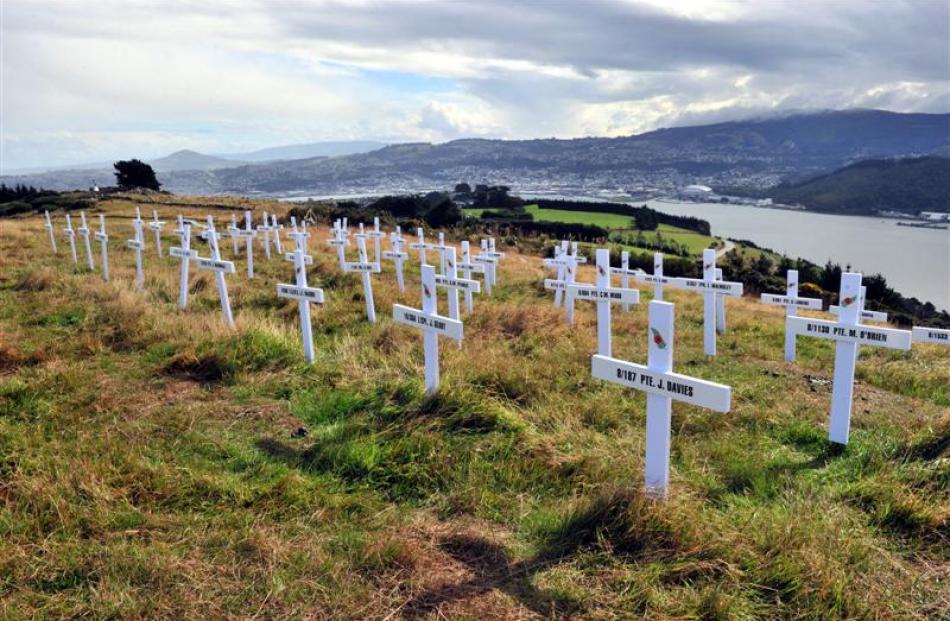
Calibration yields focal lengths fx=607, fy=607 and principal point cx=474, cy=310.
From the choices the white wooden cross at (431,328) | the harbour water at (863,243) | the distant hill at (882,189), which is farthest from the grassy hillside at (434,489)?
the distant hill at (882,189)

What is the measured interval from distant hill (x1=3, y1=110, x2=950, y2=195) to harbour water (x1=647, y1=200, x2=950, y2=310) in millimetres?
47181

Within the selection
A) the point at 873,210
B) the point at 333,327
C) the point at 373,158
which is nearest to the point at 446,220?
the point at 333,327

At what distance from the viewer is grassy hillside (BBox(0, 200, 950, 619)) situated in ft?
10.2

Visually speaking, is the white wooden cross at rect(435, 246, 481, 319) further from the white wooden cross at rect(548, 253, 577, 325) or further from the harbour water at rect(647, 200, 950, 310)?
the harbour water at rect(647, 200, 950, 310)

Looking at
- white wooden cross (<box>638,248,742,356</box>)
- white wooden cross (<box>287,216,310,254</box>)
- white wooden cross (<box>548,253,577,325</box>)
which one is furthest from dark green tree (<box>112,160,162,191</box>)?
white wooden cross (<box>638,248,742,356</box>)

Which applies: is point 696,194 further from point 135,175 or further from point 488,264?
point 488,264

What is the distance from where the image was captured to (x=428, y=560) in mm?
3404

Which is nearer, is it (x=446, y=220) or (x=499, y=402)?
(x=499, y=402)

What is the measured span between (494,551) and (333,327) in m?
6.85

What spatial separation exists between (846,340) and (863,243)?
41027mm

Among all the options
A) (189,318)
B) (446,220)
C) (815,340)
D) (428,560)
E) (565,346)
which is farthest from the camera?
(446,220)

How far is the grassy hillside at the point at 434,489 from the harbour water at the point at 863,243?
84.8 ft

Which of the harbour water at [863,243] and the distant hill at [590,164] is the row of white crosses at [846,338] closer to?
the harbour water at [863,243]

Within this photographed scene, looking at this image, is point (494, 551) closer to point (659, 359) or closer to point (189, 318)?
point (659, 359)
